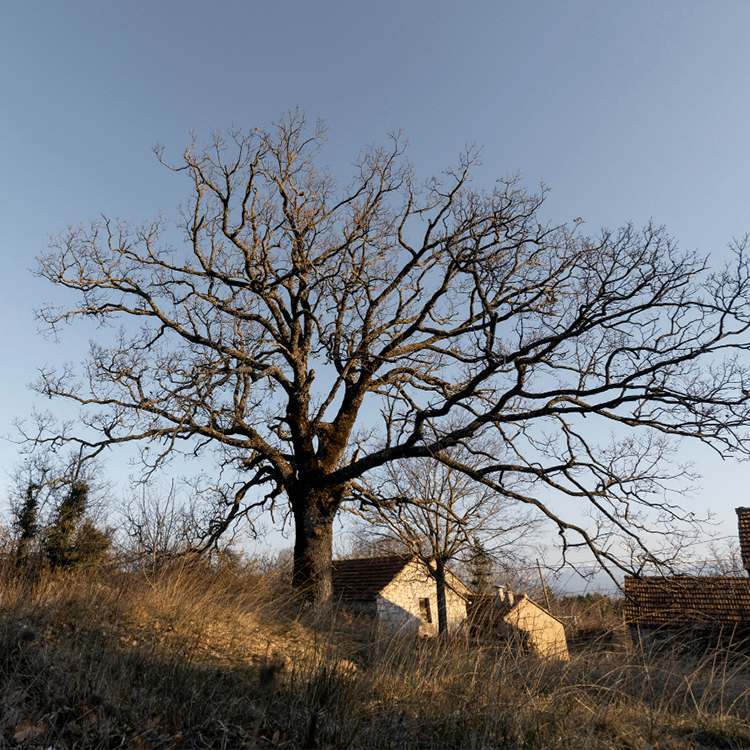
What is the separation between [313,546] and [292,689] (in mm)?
6723

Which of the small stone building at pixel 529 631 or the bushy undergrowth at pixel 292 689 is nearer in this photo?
the bushy undergrowth at pixel 292 689

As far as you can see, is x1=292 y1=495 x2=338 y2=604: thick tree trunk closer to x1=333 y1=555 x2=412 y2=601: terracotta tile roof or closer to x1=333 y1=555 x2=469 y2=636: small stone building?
x1=333 y1=555 x2=469 y2=636: small stone building

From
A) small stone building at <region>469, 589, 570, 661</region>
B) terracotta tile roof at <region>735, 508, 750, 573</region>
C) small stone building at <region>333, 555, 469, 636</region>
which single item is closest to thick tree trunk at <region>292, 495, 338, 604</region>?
small stone building at <region>469, 589, 570, 661</region>

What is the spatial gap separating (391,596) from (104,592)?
22.2 metres

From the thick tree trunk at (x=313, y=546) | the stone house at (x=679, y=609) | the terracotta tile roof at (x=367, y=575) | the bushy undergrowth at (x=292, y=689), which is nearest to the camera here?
the bushy undergrowth at (x=292, y=689)

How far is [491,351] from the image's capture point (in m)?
9.60

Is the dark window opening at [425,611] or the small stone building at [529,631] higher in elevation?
the small stone building at [529,631]

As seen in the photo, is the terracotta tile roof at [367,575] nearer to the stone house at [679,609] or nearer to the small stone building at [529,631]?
the stone house at [679,609]

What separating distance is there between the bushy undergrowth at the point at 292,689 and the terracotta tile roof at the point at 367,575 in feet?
65.5

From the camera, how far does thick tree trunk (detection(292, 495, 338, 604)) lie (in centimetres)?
1022

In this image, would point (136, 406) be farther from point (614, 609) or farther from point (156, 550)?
point (614, 609)

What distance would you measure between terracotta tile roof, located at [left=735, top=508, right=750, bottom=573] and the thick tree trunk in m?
20.5

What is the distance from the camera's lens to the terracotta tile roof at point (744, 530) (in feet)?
76.0

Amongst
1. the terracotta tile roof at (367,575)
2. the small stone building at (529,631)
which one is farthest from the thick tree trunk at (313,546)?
the terracotta tile roof at (367,575)
